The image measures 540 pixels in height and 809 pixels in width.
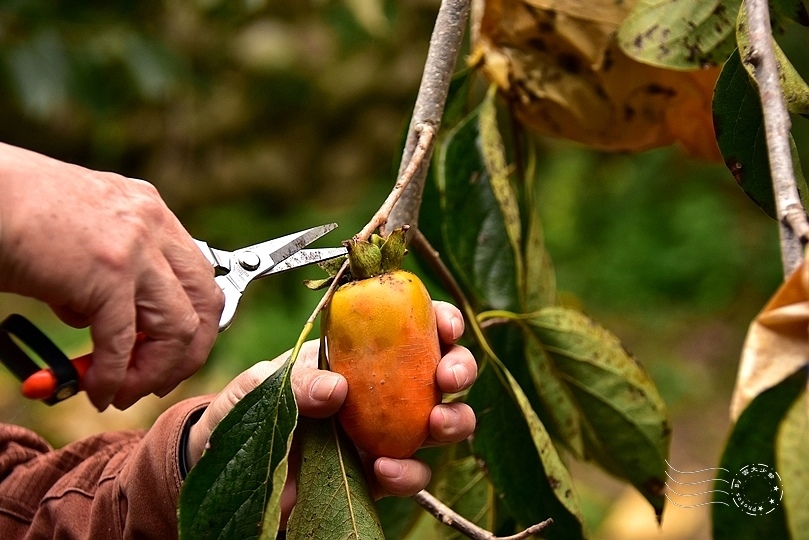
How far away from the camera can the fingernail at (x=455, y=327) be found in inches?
24.8

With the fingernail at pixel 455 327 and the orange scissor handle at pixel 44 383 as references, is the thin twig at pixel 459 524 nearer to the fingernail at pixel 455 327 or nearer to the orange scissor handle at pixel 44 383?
the fingernail at pixel 455 327

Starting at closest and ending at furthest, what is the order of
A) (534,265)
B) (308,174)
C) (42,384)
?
(42,384) < (534,265) < (308,174)

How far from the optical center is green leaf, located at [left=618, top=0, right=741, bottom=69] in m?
0.72

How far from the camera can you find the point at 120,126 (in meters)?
3.39

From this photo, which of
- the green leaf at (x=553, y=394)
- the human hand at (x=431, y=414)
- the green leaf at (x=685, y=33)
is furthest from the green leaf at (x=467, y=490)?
the green leaf at (x=685, y=33)

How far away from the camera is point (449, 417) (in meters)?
0.59

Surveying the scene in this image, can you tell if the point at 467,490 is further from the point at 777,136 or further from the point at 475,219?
the point at 777,136

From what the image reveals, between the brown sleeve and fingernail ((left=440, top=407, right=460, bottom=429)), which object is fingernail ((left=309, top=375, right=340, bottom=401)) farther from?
the brown sleeve

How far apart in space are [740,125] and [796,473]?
0.28m

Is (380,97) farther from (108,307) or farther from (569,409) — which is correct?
(108,307)

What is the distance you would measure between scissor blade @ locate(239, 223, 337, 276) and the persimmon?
113 mm

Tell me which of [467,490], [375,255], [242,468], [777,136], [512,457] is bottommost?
[467,490]

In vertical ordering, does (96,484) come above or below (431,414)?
below

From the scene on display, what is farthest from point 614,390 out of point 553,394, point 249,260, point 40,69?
point 40,69
